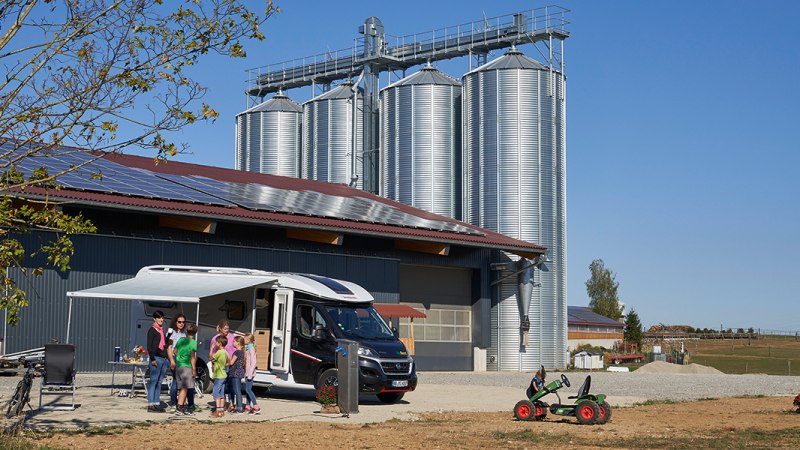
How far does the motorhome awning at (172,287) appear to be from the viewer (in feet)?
69.3

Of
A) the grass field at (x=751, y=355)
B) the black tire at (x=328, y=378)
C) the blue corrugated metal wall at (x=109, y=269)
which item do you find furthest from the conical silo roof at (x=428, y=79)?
the black tire at (x=328, y=378)

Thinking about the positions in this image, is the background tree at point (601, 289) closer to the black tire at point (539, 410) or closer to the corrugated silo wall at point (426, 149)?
the corrugated silo wall at point (426, 149)

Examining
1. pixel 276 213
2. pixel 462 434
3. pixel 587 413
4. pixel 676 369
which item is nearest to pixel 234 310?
pixel 462 434

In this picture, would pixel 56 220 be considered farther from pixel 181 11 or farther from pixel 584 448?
pixel 584 448

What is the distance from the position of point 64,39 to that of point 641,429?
1038 centimetres

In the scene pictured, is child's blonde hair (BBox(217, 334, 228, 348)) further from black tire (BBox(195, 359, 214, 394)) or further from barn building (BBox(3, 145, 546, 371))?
barn building (BBox(3, 145, 546, 371))

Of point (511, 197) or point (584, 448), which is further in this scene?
point (511, 197)

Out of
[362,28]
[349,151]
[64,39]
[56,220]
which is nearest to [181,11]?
[64,39]

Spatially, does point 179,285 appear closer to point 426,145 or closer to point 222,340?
point 222,340

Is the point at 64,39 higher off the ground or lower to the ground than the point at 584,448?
higher

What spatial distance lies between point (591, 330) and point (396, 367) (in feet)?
203

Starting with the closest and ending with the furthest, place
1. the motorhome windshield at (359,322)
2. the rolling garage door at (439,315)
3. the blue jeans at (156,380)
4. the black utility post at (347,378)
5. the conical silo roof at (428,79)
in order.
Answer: the blue jeans at (156,380) → the black utility post at (347,378) → the motorhome windshield at (359,322) → the rolling garage door at (439,315) → the conical silo roof at (428,79)

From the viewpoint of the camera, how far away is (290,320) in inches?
875

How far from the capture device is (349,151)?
51.6m
